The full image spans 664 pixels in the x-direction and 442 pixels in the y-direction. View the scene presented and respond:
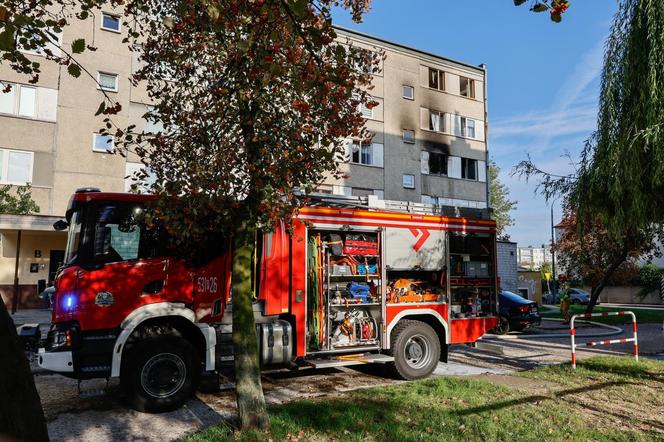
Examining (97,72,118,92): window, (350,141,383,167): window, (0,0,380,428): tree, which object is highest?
(97,72,118,92): window

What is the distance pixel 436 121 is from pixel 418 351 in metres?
26.0

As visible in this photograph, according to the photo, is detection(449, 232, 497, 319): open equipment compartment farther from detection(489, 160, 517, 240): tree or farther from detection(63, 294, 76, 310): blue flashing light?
detection(489, 160, 517, 240): tree

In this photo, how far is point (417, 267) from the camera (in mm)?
9430

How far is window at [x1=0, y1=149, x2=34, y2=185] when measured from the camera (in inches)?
851

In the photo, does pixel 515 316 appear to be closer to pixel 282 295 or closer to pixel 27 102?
pixel 282 295

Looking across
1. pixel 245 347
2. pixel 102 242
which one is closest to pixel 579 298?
pixel 245 347

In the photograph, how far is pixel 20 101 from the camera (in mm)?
21812

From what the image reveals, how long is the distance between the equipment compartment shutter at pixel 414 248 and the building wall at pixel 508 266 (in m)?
18.8

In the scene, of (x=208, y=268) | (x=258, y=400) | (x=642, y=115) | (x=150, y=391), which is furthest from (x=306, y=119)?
(x=642, y=115)

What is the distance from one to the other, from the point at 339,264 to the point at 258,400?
3566 mm

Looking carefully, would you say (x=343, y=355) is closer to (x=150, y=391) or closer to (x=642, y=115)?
(x=150, y=391)

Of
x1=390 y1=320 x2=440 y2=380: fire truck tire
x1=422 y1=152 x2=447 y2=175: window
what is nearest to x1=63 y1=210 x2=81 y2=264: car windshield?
x1=390 y1=320 x2=440 y2=380: fire truck tire

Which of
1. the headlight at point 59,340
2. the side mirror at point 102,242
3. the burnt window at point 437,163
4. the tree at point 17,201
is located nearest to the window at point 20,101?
the tree at point 17,201

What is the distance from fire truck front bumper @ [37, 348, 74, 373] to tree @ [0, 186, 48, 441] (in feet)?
13.6
